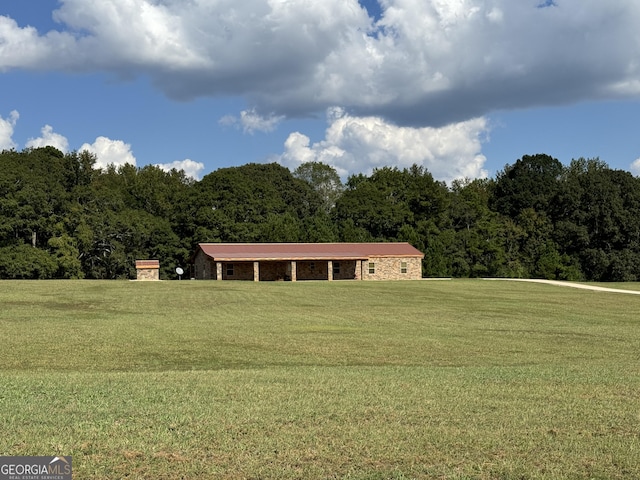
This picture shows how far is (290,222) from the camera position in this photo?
216 feet

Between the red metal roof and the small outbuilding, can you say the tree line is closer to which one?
the red metal roof

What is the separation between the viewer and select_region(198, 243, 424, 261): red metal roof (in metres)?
51.1

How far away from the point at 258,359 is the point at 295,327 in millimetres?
6558

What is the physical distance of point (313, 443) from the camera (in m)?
6.48

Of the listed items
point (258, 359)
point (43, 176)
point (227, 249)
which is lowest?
point (258, 359)

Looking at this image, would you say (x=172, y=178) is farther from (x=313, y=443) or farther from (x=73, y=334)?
(x=313, y=443)

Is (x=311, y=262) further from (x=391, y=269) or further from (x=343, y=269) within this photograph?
(x=391, y=269)

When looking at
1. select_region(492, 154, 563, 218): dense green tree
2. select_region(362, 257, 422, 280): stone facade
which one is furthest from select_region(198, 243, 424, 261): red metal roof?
select_region(492, 154, 563, 218): dense green tree

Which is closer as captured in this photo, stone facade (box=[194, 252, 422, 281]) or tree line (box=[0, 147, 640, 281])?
stone facade (box=[194, 252, 422, 281])

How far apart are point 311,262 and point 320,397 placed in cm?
4640

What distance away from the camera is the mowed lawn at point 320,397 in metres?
6.00

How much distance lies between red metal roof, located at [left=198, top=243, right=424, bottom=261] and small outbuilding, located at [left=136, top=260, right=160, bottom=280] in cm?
397

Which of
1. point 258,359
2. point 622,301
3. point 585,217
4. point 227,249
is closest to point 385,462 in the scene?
point 258,359

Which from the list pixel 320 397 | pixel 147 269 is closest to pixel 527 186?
pixel 147 269
